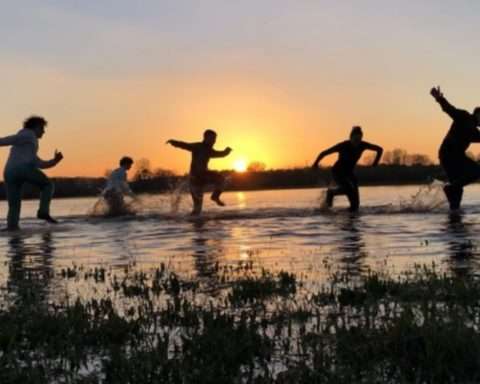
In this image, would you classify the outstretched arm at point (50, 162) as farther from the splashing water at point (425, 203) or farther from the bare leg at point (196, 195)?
the splashing water at point (425, 203)

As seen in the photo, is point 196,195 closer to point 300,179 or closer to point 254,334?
point 254,334

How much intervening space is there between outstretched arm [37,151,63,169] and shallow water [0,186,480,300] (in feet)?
4.54

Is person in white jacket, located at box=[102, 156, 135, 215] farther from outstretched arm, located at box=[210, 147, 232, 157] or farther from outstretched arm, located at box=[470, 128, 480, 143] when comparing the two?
outstretched arm, located at box=[470, 128, 480, 143]

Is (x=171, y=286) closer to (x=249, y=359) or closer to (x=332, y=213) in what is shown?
(x=249, y=359)

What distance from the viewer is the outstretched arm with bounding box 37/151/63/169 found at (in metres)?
15.2

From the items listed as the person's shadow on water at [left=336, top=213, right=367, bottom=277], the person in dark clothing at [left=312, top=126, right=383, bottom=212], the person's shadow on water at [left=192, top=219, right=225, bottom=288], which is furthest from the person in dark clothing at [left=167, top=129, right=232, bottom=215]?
the person's shadow on water at [left=336, top=213, right=367, bottom=277]

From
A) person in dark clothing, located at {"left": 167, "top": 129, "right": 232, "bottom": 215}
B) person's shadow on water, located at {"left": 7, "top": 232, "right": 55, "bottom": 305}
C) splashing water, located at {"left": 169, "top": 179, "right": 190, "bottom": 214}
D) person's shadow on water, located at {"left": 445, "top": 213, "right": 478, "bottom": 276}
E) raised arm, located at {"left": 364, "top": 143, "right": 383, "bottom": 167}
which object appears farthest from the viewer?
splashing water, located at {"left": 169, "top": 179, "right": 190, "bottom": 214}

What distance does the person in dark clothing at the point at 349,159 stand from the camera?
18.7m

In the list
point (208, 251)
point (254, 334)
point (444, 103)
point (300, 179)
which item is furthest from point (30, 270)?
point (300, 179)

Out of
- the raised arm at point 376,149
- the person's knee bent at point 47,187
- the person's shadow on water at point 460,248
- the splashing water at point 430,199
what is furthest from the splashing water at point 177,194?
the person's shadow on water at point 460,248

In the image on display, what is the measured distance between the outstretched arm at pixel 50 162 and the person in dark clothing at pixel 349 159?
6.69 metres

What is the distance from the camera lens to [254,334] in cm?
452

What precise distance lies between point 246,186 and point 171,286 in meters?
71.2

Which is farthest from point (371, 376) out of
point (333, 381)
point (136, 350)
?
point (136, 350)
